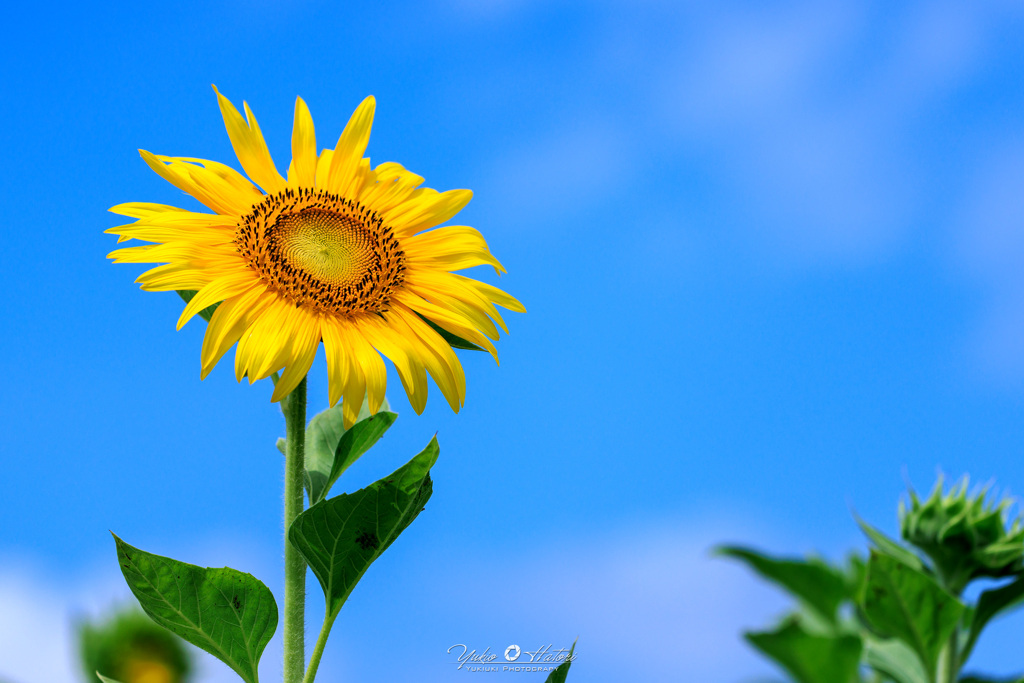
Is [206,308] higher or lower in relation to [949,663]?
higher

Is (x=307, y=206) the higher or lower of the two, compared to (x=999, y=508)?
higher

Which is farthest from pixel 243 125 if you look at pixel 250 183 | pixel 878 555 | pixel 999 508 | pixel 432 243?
pixel 999 508

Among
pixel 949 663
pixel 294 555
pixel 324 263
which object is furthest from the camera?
pixel 949 663

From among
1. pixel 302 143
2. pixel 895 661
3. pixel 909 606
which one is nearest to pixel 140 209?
pixel 302 143

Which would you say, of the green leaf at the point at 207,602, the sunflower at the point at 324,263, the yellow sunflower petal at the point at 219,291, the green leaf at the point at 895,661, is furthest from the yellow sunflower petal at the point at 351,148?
the green leaf at the point at 895,661

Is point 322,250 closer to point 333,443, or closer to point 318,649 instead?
point 333,443

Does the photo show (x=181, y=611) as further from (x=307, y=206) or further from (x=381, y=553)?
(x=307, y=206)
